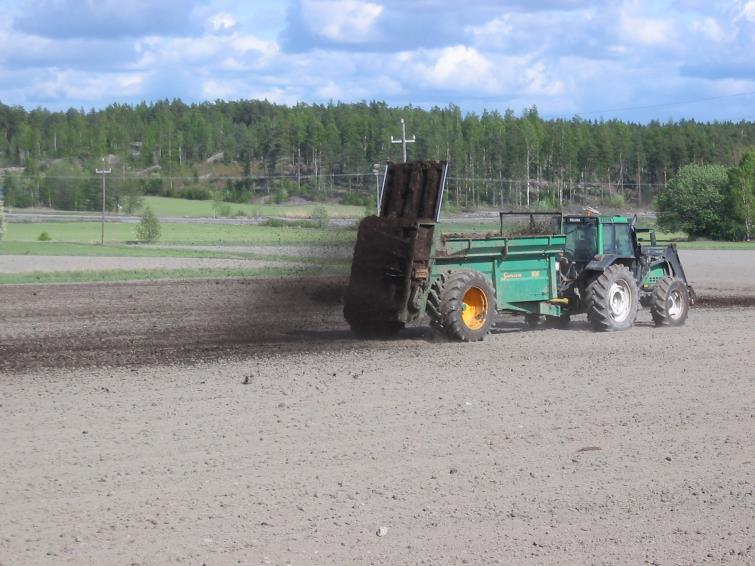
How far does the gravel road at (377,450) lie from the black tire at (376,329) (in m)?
0.34

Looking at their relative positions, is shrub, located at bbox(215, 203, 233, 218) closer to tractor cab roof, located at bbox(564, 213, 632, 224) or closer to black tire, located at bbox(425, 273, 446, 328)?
tractor cab roof, located at bbox(564, 213, 632, 224)

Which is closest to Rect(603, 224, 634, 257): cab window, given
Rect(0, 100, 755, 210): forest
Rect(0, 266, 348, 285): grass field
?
Rect(0, 266, 348, 285): grass field

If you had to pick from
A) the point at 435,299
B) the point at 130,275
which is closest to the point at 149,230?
the point at 130,275

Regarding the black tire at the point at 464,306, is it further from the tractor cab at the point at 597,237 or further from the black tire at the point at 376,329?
the tractor cab at the point at 597,237

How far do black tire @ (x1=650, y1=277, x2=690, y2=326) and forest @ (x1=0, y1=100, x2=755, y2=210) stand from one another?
56846 mm

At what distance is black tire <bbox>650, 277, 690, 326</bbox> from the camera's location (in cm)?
1873

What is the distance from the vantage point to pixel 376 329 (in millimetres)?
17391

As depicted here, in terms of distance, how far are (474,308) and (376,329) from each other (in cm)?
163

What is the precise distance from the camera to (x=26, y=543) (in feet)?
22.6

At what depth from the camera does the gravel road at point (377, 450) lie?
6957 millimetres

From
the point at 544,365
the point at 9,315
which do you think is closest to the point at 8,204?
the point at 9,315

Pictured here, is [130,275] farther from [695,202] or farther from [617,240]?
[695,202]

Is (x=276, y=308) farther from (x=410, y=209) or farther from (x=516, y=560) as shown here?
(x=516, y=560)

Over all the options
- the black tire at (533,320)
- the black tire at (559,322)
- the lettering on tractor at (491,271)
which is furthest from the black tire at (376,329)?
the black tire at (559,322)
